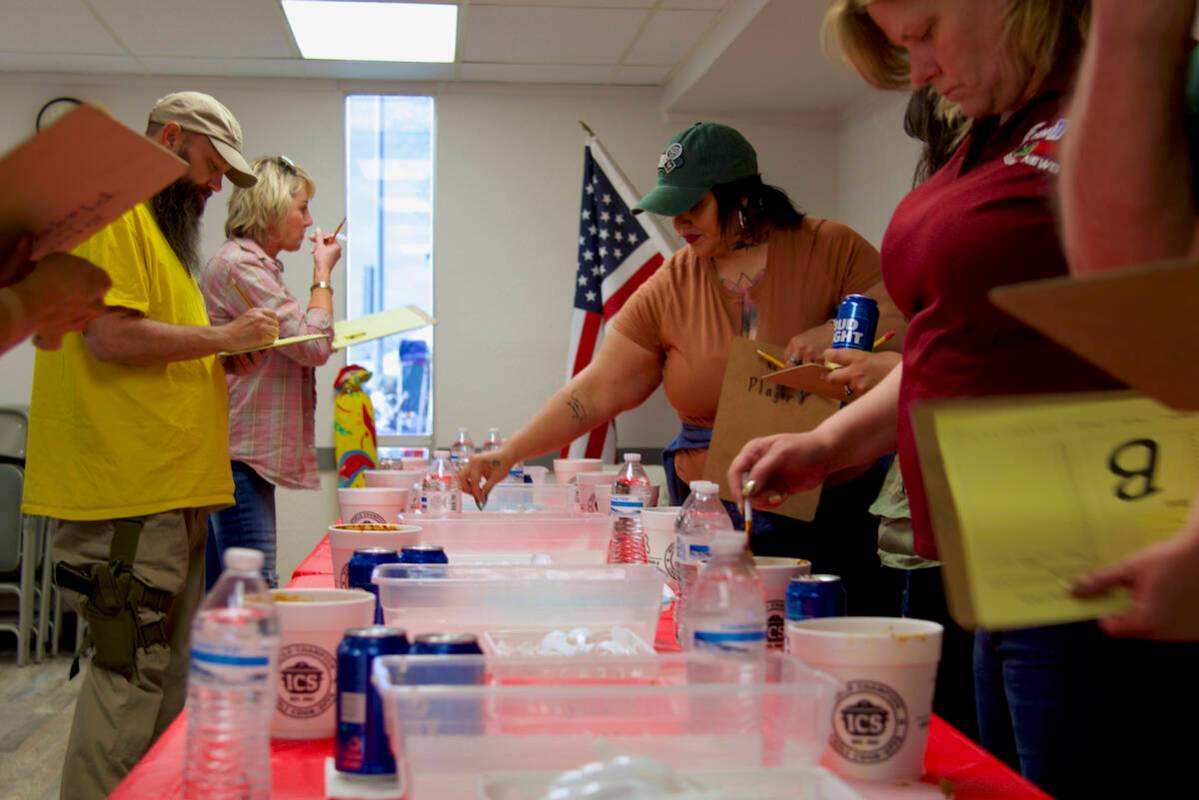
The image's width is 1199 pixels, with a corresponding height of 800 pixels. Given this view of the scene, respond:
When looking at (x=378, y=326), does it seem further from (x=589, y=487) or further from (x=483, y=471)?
(x=483, y=471)

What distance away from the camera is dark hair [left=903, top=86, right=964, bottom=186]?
4.86ft

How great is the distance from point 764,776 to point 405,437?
5037mm

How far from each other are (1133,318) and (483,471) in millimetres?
1905

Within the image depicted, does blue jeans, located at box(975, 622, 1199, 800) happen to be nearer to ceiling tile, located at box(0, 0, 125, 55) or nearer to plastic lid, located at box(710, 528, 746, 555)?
plastic lid, located at box(710, 528, 746, 555)

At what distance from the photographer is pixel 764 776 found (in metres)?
0.84

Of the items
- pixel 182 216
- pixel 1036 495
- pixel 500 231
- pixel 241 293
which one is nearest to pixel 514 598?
pixel 1036 495

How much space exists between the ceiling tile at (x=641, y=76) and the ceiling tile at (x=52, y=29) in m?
2.24

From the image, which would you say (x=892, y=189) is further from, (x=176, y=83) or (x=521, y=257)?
(x=176, y=83)

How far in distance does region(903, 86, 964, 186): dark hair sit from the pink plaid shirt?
2.11m

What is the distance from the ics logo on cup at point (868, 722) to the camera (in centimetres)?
98

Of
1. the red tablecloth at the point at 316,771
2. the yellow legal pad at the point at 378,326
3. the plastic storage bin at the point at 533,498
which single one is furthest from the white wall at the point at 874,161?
the red tablecloth at the point at 316,771

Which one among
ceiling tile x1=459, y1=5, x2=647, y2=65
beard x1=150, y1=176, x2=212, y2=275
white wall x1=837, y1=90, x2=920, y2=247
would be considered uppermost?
ceiling tile x1=459, y1=5, x2=647, y2=65

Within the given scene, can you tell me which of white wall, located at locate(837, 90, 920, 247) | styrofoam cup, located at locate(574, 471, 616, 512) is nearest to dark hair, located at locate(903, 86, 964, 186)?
styrofoam cup, located at locate(574, 471, 616, 512)

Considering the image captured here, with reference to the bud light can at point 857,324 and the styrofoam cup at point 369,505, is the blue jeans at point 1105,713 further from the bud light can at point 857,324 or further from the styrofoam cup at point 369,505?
the styrofoam cup at point 369,505
